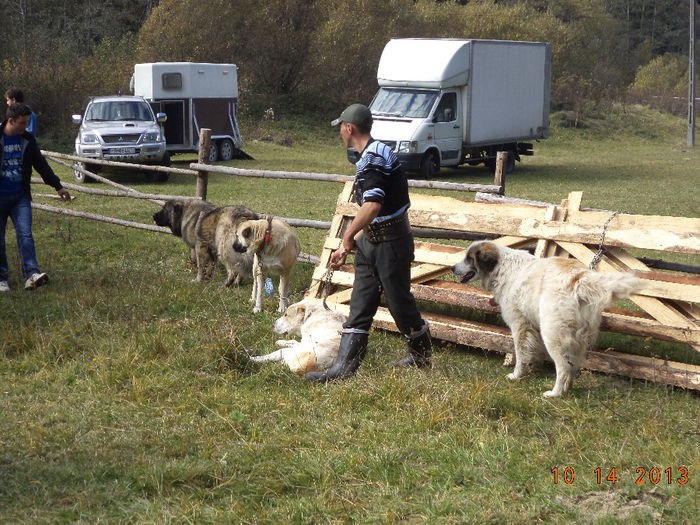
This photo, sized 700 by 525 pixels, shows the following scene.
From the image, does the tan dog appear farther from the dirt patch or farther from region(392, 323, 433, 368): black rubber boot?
the dirt patch

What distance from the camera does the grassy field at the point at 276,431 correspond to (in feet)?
12.4

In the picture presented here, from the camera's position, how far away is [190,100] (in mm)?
21734

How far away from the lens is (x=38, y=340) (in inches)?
240

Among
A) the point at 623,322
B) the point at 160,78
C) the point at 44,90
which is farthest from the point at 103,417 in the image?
the point at 44,90

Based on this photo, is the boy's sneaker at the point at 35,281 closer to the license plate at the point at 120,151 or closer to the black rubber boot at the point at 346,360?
the black rubber boot at the point at 346,360

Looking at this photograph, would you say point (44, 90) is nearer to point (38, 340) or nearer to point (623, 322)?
point (38, 340)

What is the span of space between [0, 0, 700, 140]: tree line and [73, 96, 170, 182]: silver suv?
242 inches

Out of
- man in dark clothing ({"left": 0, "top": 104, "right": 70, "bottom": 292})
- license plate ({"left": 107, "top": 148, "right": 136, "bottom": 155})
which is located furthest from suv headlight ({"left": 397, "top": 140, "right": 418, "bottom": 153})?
man in dark clothing ({"left": 0, "top": 104, "right": 70, "bottom": 292})

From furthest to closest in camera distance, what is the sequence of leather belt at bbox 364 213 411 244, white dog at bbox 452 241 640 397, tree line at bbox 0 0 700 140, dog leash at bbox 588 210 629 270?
tree line at bbox 0 0 700 140, dog leash at bbox 588 210 629 270, leather belt at bbox 364 213 411 244, white dog at bbox 452 241 640 397

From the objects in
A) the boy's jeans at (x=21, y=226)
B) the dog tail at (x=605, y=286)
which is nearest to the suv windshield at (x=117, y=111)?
the boy's jeans at (x=21, y=226)

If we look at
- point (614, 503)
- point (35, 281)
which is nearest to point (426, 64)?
point (35, 281)

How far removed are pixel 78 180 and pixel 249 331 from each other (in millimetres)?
11880

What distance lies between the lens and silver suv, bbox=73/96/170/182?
17578 millimetres

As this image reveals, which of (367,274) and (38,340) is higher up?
(367,274)
